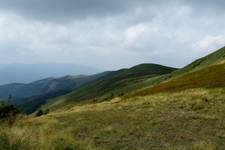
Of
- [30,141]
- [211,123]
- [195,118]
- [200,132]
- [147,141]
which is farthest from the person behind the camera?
[195,118]

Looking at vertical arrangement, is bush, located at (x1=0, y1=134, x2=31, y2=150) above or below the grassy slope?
above

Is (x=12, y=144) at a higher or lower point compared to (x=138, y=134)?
higher

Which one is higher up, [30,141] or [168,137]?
[30,141]

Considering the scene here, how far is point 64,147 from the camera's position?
476 inches

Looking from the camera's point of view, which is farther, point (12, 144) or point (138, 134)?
point (138, 134)

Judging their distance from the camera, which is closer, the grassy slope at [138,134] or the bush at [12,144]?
the bush at [12,144]

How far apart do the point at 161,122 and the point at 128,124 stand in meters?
2.10

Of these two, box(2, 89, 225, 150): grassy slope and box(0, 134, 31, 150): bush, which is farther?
box(2, 89, 225, 150): grassy slope

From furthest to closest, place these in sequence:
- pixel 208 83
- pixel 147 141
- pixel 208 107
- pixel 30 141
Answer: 1. pixel 208 83
2. pixel 208 107
3. pixel 147 141
4. pixel 30 141

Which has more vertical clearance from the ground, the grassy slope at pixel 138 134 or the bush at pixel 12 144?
the bush at pixel 12 144

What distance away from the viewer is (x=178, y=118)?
993 inches

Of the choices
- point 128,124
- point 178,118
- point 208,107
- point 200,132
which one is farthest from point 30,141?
point 208,107

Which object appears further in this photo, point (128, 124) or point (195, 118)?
point (195, 118)

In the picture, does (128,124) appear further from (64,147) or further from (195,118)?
(64,147)
